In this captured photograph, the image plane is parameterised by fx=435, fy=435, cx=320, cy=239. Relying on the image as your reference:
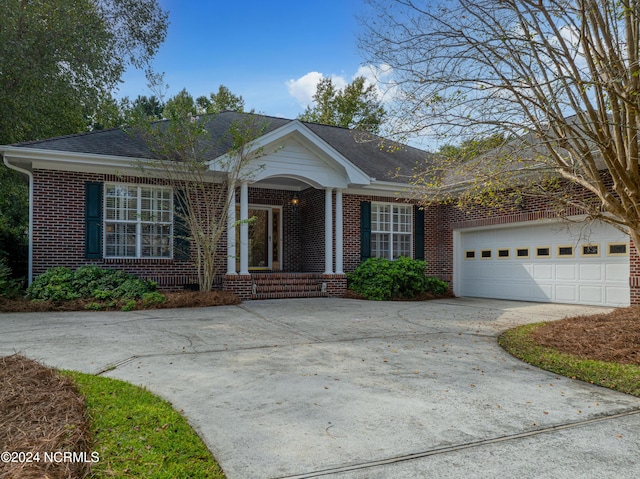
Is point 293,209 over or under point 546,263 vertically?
over

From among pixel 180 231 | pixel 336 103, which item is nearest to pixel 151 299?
pixel 180 231

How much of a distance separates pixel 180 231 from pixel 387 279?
5443 mm

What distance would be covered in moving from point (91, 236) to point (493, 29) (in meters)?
9.05

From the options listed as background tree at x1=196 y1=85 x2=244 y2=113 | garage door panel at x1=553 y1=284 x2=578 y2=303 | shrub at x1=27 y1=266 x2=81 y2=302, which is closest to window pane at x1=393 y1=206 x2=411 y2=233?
garage door panel at x1=553 y1=284 x2=578 y2=303

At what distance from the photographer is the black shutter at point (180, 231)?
10609 mm

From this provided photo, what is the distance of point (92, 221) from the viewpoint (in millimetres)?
10000

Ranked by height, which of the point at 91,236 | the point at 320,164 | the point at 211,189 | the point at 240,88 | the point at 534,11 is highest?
the point at 240,88

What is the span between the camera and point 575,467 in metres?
2.48

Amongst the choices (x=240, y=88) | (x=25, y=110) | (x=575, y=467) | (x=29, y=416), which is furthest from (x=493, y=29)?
(x=240, y=88)

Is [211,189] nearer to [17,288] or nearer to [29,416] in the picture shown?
[17,288]

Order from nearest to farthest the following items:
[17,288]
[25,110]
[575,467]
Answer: [575,467], [17,288], [25,110]

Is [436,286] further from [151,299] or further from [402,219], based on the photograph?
[151,299]

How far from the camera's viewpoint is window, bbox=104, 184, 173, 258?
10398 mm

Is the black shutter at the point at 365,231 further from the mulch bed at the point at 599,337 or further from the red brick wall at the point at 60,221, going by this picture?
the mulch bed at the point at 599,337
